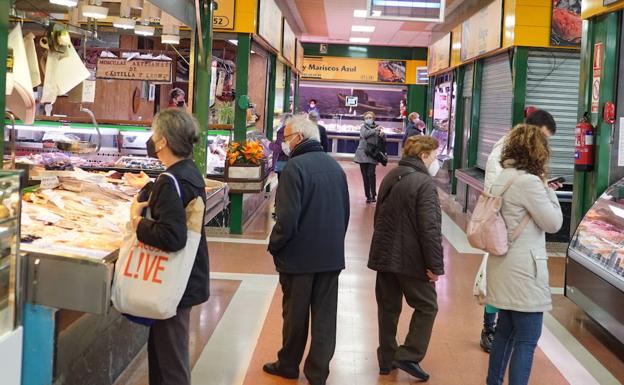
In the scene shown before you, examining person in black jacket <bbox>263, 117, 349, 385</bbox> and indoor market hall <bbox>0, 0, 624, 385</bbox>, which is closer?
indoor market hall <bbox>0, 0, 624, 385</bbox>

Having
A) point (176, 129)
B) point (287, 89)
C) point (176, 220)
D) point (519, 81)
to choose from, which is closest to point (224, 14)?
point (519, 81)

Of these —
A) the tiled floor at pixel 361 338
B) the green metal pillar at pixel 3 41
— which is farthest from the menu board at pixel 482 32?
the green metal pillar at pixel 3 41

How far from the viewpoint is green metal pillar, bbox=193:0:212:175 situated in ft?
25.0

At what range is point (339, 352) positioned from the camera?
5305 millimetres

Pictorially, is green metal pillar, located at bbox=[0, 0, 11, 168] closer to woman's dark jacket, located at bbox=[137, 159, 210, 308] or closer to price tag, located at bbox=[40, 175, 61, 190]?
woman's dark jacket, located at bbox=[137, 159, 210, 308]

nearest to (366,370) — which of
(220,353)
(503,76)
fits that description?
(220,353)

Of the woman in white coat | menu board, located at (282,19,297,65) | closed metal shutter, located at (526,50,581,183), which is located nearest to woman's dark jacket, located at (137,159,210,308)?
the woman in white coat

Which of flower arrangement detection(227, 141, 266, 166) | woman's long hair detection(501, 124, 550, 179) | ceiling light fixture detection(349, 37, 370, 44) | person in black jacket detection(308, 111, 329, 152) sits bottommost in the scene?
flower arrangement detection(227, 141, 266, 166)

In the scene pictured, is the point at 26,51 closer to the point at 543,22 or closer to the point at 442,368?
the point at 442,368

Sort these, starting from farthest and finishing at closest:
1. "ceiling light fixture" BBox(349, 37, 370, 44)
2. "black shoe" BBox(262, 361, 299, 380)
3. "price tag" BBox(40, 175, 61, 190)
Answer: "ceiling light fixture" BBox(349, 37, 370, 44) < "price tag" BBox(40, 175, 61, 190) < "black shoe" BBox(262, 361, 299, 380)

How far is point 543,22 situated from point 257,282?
212 inches

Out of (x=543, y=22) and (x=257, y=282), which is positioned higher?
(x=543, y=22)

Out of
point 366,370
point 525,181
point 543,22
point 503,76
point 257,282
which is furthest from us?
point 503,76

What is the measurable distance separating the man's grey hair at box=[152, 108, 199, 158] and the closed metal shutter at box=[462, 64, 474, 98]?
10863 mm
